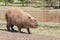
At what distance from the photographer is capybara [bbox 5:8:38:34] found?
13.6 metres

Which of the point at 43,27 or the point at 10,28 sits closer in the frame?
the point at 10,28

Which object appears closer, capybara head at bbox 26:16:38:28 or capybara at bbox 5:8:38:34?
capybara head at bbox 26:16:38:28

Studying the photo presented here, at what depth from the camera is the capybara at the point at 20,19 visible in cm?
1360

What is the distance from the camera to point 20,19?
1390 cm

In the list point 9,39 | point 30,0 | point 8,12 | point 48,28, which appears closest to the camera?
point 9,39

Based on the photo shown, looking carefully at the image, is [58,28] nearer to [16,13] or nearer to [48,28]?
[48,28]

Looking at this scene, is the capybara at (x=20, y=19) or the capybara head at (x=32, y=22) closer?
the capybara head at (x=32, y=22)

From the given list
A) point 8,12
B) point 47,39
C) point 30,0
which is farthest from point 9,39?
point 30,0

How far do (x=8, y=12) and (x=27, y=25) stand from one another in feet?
5.29

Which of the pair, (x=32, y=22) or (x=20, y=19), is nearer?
(x=32, y=22)

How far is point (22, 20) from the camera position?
13.8m

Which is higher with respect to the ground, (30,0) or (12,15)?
(12,15)

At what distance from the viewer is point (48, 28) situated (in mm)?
16109

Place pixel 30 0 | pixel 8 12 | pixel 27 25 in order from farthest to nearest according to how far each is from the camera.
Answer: pixel 30 0, pixel 8 12, pixel 27 25
